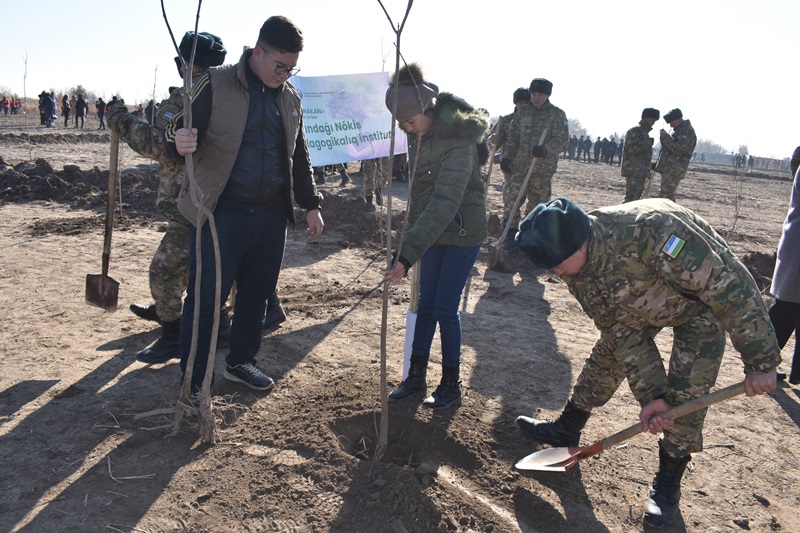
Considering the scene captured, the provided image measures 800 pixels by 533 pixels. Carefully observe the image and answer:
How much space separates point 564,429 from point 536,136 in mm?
5161

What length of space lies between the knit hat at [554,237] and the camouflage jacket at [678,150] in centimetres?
806

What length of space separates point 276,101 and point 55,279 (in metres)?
3.55

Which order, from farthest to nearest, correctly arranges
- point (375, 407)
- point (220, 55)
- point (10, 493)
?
point (220, 55) < point (375, 407) < point (10, 493)

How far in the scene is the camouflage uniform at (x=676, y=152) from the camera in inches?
361

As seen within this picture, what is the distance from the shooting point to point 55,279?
205 inches

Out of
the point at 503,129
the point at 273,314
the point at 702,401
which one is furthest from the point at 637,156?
the point at 702,401

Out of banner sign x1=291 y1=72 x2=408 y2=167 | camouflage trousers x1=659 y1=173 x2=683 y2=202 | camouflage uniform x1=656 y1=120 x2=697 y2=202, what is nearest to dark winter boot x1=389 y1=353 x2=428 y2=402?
banner sign x1=291 y1=72 x2=408 y2=167

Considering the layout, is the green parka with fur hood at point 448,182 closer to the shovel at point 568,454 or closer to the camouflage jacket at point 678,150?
the shovel at point 568,454

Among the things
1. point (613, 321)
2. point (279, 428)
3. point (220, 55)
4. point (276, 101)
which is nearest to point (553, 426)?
point (613, 321)

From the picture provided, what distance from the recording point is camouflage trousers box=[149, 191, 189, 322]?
373 cm

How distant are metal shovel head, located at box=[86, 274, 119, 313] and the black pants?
185 inches

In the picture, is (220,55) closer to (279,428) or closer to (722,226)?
(279,428)

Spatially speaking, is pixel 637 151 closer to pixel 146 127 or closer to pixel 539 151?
pixel 539 151

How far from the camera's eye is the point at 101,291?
401 centimetres
